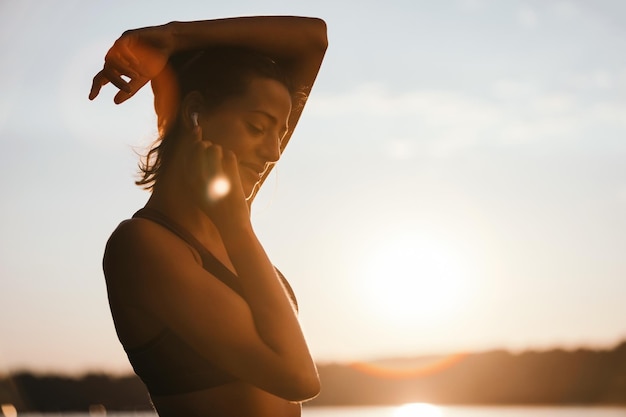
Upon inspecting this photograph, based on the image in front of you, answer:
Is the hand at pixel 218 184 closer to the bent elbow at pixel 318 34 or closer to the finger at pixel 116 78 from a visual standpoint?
the finger at pixel 116 78

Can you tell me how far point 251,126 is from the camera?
294cm

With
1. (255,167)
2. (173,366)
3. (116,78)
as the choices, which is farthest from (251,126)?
(173,366)

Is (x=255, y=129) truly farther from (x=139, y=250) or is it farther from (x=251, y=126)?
(x=139, y=250)

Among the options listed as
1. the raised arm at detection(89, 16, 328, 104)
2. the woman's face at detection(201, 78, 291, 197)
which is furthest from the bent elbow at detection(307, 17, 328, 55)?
the woman's face at detection(201, 78, 291, 197)

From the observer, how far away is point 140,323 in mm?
2693

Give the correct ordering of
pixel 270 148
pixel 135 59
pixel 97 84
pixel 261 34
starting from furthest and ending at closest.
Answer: pixel 261 34, pixel 270 148, pixel 97 84, pixel 135 59

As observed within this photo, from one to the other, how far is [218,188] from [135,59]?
533 millimetres

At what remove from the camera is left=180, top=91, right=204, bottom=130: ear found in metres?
3.00

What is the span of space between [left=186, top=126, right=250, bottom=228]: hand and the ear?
0.20 metres

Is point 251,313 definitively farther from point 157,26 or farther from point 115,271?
point 157,26

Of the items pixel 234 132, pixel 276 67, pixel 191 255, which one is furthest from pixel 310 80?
pixel 191 255

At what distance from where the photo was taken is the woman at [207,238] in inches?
102

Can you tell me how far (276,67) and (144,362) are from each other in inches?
49.0

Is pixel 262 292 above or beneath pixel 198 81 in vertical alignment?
beneath
